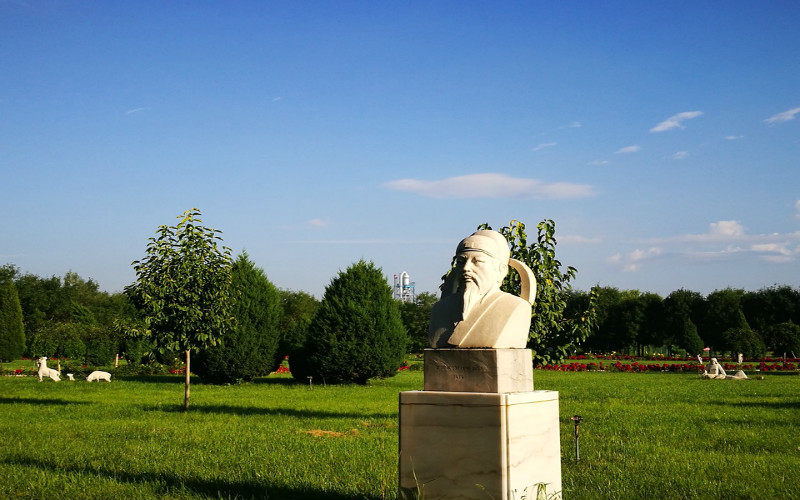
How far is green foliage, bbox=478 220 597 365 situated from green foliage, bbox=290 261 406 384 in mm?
12650

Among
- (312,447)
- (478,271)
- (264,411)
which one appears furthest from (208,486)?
(264,411)

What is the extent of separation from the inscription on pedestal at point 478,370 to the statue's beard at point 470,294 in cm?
44

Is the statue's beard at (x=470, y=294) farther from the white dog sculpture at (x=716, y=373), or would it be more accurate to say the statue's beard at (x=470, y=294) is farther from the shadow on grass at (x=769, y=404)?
the white dog sculpture at (x=716, y=373)

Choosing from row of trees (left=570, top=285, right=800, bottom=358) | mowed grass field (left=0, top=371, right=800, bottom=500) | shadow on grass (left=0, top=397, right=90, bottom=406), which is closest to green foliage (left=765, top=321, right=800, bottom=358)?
row of trees (left=570, top=285, right=800, bottom=358)

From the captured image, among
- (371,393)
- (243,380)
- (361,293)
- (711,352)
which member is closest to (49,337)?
(243,380)

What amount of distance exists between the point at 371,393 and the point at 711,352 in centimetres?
5633

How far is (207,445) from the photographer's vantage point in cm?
1061

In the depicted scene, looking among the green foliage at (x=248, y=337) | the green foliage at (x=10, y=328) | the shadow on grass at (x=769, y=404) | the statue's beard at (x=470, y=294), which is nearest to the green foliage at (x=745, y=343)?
the shadow on grass at (x=769, y=404)

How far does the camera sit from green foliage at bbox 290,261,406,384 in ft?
81.9

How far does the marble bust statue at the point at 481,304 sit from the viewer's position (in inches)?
242

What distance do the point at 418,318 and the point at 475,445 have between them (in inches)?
2632

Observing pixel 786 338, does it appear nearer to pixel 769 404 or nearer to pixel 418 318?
pixel 769 404

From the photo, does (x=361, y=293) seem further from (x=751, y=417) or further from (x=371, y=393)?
(x=751, y=417)

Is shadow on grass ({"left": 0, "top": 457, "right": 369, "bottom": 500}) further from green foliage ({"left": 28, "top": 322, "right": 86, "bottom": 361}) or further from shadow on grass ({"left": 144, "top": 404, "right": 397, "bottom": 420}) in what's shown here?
green foliage ({"left": 28, "top": 322, "right": 86, "bottom": 361})
